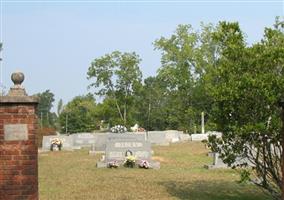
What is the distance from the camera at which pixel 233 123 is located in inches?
381

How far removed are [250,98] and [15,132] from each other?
13.5ft

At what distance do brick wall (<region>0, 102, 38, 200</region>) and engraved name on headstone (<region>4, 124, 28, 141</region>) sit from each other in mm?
32

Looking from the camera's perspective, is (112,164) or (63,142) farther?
(63,142)

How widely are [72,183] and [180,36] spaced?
2150 inches

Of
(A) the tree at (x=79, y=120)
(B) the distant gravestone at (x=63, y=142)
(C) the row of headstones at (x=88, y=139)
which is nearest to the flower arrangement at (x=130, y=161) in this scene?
(C) the row of headstones at (x=88, y=139)

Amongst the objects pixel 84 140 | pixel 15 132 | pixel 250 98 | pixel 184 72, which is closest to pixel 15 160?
pixel 15 132

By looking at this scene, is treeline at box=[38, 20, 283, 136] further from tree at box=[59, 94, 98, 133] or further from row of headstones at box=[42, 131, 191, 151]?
row of headstones at box=[42, 131, 191, 151]

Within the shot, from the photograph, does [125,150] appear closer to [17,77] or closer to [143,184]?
[143,184]

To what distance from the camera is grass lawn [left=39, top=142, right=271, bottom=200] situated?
1131cm

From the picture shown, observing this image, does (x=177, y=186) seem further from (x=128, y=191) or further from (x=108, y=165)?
(x=108, y=165)

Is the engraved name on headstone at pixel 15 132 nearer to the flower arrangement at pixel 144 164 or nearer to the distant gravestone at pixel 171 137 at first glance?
the flower arrangement at pixel 144 164

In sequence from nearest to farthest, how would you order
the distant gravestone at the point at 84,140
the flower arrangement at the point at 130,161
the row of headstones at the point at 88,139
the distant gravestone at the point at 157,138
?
1. the flower arrangement at the point at 130,161
2. the row of headstones at the point at 88,139
3. the distant gravestone at the point at 84,140
4. the distant gravestone at the point at 157,138

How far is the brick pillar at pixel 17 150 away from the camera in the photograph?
25.0 ft

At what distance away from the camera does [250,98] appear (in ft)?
30.5
